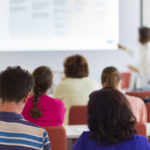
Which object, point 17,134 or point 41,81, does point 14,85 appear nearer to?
point 17,134

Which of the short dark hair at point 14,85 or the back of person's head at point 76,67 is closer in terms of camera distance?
the short dark hair at point 14,85

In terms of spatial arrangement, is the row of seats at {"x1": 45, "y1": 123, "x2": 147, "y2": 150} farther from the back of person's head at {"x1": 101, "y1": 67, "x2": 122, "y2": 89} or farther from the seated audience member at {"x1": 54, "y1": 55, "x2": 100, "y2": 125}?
the seated audience member at {"x1": 54, "y1": 55, "x2": 100, "y2": 125}

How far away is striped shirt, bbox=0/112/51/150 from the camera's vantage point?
120 cm

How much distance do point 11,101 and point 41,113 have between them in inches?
36.7

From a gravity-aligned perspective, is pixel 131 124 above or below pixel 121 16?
below

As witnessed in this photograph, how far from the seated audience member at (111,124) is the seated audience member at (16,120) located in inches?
10.3

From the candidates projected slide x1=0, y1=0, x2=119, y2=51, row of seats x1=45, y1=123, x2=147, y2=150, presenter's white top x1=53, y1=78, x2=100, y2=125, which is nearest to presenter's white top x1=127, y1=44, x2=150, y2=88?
projected slide x1=0, y1=0, x2=119, y2=51

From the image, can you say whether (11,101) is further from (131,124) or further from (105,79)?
(105,79)

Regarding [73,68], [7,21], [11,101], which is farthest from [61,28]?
[11,101]

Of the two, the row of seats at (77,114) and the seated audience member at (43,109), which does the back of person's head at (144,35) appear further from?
the seated audience member at (43,109)

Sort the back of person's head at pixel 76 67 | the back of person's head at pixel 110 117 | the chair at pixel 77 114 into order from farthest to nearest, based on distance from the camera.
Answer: the back of person's head at pixel 76 67 → the chair at pixel 77 114 → the back of person's head at pixel 110 117

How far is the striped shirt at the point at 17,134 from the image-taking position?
3.94 feet

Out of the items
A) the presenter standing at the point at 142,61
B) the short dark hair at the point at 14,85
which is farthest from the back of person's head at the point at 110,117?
the presenter standing at the point at 142,61

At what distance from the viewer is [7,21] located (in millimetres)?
5121
